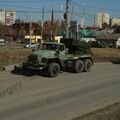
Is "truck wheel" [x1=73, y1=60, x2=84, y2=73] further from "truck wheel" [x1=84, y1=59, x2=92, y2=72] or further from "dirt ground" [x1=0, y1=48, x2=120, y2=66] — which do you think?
"dirt ground" [x1=0, y1=48, x2=120, y2=66]

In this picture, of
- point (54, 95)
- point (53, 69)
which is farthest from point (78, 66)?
point (54, 95)

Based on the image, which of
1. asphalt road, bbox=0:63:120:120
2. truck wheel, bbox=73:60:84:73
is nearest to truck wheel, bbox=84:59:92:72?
truck wheel, bbox=73:60:84:73

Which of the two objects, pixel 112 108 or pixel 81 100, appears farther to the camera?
pixel 81 100

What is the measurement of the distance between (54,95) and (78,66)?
34.6 feet

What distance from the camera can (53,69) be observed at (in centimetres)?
2448

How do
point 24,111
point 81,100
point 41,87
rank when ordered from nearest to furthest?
point 24,111 → point 81,100 → point 41,87

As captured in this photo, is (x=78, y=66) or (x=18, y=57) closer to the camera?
(x=78, y=66)

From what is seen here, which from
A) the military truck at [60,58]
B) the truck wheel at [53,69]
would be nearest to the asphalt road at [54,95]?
the truck wheel at [53,69]

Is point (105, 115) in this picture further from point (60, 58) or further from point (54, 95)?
point (60, 58)

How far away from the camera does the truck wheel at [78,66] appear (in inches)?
1065

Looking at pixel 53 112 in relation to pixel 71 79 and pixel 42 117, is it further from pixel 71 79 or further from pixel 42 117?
pixel 71 79

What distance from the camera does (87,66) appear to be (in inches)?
1119

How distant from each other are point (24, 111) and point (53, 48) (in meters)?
13.1

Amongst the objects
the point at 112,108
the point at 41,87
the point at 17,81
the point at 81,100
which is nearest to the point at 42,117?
the point at 112,108
